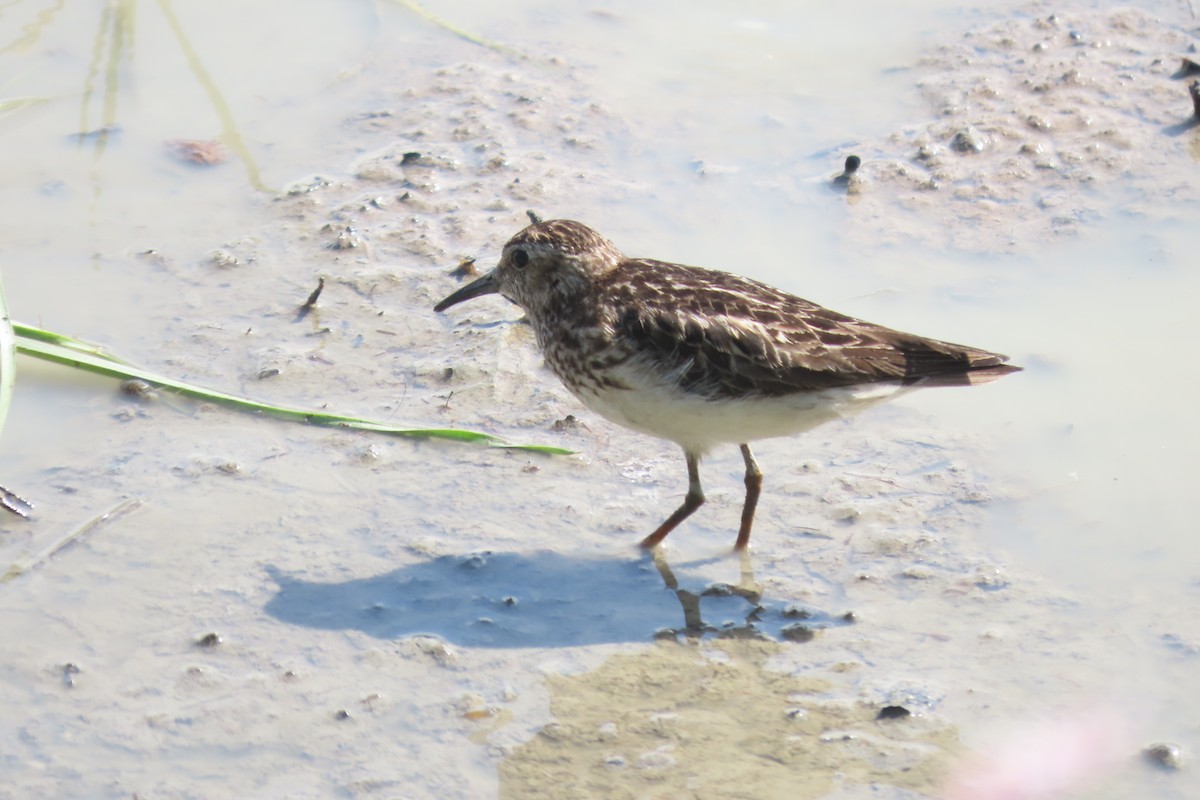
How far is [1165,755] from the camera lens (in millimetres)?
4777

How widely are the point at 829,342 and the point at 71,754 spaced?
3174 millimetres

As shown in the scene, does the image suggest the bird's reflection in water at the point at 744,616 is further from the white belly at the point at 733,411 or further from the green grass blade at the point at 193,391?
the green grass blade at the point at 193,391

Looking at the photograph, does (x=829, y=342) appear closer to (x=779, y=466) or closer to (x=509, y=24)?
(x=779, y=466)

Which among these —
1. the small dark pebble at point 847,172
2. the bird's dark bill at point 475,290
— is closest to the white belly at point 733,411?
the bird's dark bill at point 475,290

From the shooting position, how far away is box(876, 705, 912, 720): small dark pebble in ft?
16.3

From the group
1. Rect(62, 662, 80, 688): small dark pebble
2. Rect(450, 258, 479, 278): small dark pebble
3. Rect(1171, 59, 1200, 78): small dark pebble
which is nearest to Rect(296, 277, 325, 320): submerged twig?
Rect(450, 258, 479, 278): small dark pebble

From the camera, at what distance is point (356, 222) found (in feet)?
26.2

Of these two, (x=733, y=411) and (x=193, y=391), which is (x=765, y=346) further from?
(x=193, y=391)

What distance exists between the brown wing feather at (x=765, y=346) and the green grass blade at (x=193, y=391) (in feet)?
3.05

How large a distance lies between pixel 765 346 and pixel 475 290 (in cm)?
173

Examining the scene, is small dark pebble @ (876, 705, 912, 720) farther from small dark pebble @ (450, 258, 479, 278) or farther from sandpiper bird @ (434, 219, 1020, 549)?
small dark pebble @ (450, 258, 479, 278)

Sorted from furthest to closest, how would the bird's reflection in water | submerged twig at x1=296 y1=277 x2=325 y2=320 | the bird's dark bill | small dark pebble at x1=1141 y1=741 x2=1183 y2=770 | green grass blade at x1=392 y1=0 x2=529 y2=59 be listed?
1. green grass blade at x1=392 y1=0 x2=529 y2=59
2. submerged twig at x1=296 y1=277 x2=325 y2=320
3. the bird's dark bill
4. the bird's reflection in water
5. small dark pebble at x1=1141 y1=741 x2=1183 y2=770

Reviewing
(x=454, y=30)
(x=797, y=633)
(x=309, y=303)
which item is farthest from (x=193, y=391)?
(x=454, y=30)

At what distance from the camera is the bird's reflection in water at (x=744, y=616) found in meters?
5.48
